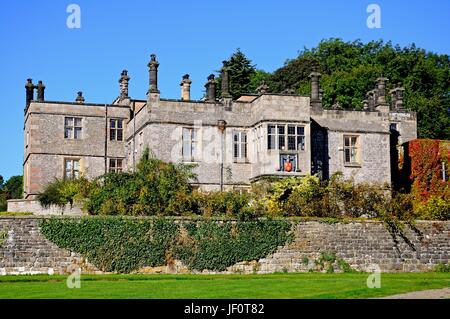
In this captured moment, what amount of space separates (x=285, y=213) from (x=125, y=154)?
47.7ft

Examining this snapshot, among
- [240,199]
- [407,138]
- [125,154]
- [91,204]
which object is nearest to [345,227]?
[240,199]

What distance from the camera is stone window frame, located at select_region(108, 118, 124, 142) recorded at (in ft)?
153

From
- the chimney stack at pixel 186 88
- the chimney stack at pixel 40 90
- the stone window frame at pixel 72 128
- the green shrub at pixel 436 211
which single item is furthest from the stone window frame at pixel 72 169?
the green shrub at pixel 436 211

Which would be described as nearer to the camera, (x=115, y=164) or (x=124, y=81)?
(x=115, y=164)

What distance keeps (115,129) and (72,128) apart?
8.01ft

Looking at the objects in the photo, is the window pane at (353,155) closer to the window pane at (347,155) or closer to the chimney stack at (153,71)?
the window pane at (347,155)

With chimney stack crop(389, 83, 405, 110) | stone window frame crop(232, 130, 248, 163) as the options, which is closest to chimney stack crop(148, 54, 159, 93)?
stone window frame crop(232, 130, 248, 163)

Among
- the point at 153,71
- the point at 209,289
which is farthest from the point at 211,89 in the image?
the point at 209,289

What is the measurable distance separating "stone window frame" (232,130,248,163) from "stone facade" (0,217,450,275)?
31.2 ft

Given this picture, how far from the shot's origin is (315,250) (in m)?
33.0

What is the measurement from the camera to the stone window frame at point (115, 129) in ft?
153

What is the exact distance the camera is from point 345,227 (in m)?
33.5

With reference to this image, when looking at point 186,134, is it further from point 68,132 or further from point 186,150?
point 68,132
